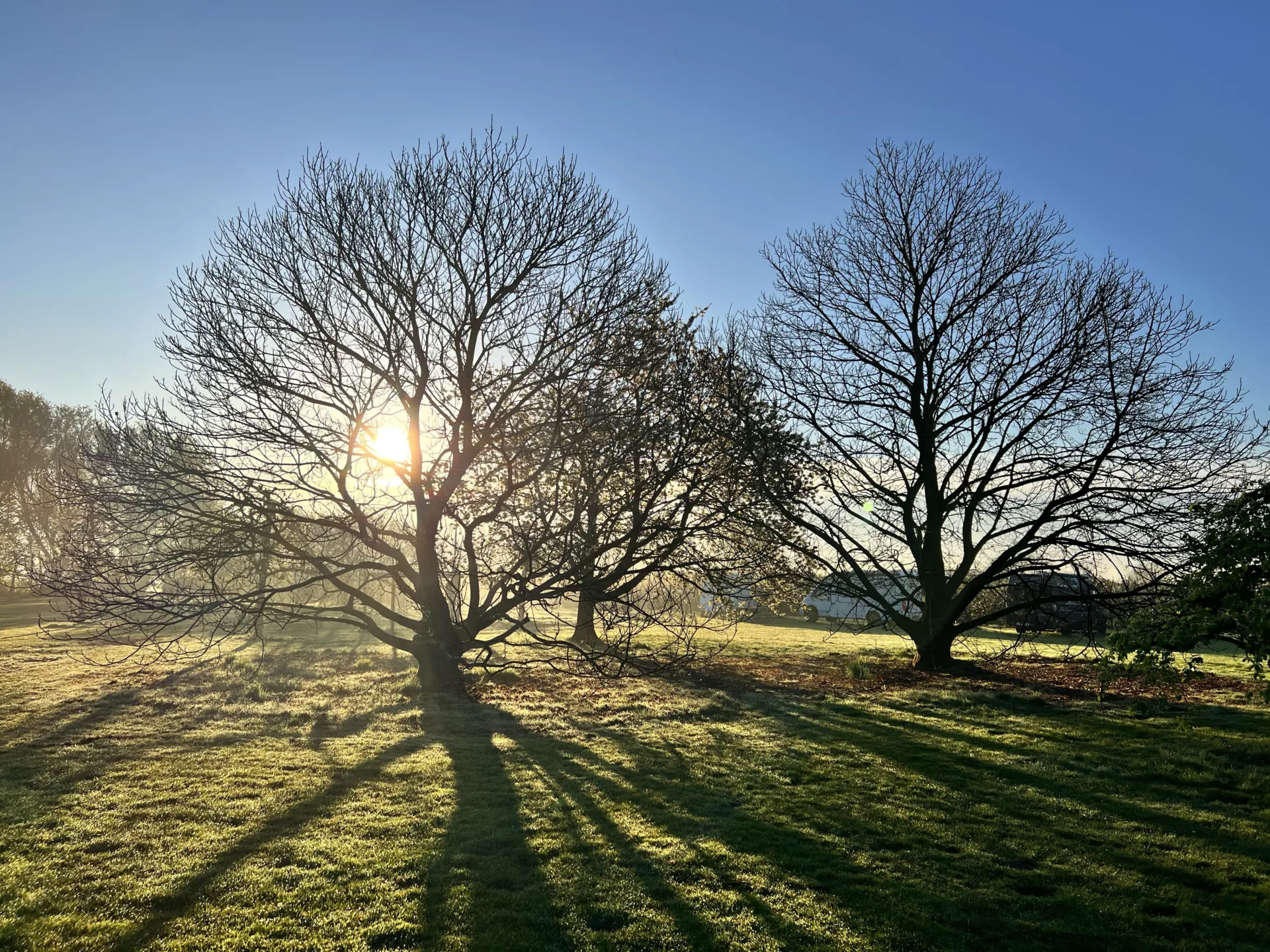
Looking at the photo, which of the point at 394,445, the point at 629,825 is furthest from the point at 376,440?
the point at 629,825

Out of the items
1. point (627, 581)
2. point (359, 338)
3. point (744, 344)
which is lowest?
point (627, 581)

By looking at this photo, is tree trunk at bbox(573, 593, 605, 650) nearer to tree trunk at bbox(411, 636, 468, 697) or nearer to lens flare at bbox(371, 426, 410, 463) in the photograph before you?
tree trunk at bbox(411, 636, 468, 697)

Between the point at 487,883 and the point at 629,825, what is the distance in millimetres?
1958

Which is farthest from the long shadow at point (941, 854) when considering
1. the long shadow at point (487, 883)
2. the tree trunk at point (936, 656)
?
the tree trunk at point (936, 656)

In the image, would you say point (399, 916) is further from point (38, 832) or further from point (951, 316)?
point (951, 316)

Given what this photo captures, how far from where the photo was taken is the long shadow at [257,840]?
17.2 feet

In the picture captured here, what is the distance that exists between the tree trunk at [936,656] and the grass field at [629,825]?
17.9 feet

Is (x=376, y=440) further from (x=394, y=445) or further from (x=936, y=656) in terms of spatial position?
(x=936, y=656)

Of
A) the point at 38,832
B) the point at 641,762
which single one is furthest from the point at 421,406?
the point at 38,832

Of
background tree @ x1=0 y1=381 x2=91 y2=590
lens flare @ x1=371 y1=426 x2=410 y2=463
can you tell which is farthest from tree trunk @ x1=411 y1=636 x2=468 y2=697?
background tree @ x1=0 y1=381 x2=91 y2=590

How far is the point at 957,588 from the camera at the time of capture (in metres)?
20.9

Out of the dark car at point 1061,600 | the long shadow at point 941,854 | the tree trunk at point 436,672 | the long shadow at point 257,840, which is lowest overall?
the long shadow at point 257,840

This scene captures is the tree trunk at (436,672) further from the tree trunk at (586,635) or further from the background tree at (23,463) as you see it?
the background tree at (23,463)

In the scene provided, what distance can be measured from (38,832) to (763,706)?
12084mm
